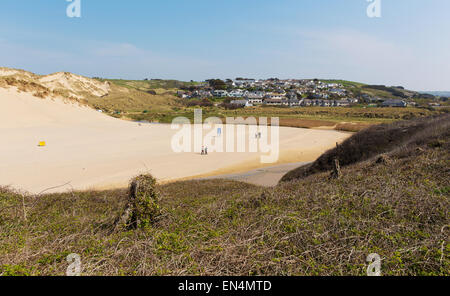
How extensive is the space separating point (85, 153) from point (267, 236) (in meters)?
28.3

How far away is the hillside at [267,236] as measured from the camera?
12.6 ft

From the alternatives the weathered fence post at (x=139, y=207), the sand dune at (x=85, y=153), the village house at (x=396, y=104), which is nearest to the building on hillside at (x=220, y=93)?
the village house at (x=396, y=104)

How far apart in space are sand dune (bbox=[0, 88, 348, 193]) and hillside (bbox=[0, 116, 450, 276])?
894cm

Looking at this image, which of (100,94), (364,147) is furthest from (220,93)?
(364,147)

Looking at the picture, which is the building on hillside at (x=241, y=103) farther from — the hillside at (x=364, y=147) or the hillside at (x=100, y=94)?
the hillside at (x=364, y=147)

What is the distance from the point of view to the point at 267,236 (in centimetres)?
476

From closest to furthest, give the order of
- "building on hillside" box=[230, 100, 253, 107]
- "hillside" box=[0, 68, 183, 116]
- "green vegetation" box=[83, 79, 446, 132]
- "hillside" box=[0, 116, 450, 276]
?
"hillside" box=[0, 116, 450, 276], "green vegetation" box=[83, 79, 446, 132], "hillside" box=[0, 68, 183, 116], "building on hillside" box=[230, 100, 253, 107]

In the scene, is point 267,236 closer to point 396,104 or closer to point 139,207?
point 139,207

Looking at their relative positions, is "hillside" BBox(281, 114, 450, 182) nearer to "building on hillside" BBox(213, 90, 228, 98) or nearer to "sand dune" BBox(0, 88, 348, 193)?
"sand dune" BBox(0, 88, 348, 193)

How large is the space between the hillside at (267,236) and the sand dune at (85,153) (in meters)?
8.94

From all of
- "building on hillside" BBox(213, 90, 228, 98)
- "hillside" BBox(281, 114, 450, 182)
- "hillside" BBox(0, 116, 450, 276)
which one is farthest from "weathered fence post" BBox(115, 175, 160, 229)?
"building on hillside" BBox(213, 90, 228, 98)

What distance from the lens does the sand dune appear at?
20953 mm
